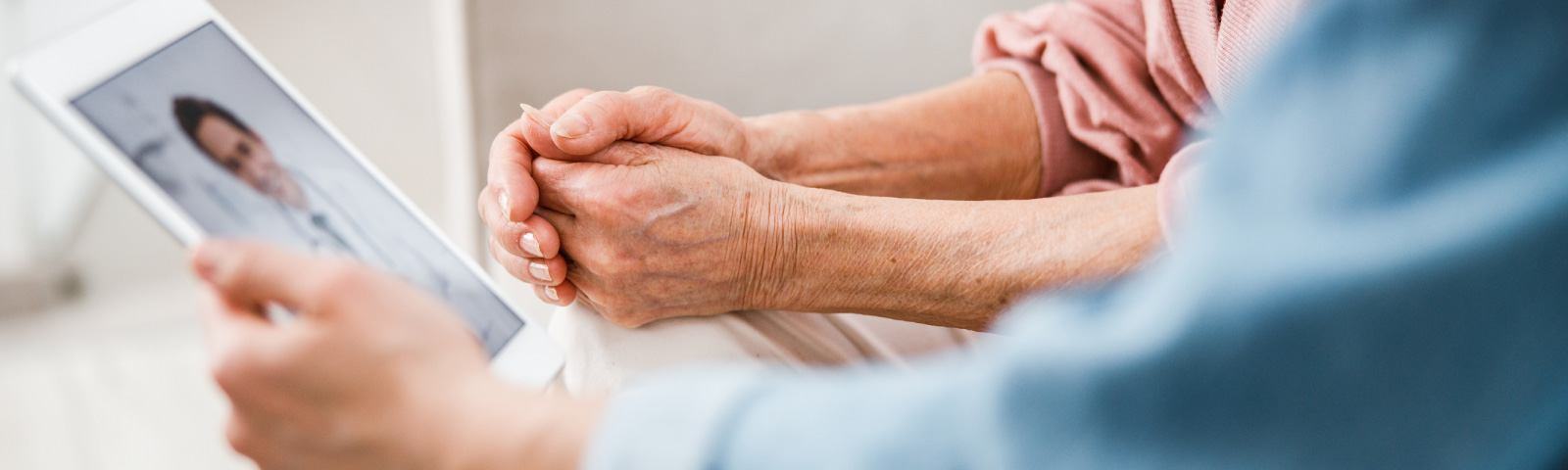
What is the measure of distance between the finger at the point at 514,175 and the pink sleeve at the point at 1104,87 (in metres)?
0.42

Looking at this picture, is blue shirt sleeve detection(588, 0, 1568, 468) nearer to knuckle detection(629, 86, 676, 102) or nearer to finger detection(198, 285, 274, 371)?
finger detection(198, 285, 274, 371)

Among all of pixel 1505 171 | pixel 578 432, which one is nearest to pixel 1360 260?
pixel 1505 171

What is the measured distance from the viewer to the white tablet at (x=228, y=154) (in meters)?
0.46

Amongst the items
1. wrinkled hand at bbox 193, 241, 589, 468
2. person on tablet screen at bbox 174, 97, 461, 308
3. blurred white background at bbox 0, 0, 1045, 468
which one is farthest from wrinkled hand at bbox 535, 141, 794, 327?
blurred white background at bbox 0, 0, 1045, 468

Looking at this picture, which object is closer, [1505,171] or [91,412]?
[1505,171]

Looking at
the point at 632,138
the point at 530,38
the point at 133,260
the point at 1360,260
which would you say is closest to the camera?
the point at 1360,260

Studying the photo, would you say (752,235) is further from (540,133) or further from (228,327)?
(228,327)

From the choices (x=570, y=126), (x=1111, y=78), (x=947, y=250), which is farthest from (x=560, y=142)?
(x=1111, y=78)

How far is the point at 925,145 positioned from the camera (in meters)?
0.78

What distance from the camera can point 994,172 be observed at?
0.80 meters

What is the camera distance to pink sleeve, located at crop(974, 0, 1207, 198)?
2.31ft

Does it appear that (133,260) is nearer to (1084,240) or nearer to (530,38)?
(530,38)

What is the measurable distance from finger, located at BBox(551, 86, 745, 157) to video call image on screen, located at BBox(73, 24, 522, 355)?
4.4 inches

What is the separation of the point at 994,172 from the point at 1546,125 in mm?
569
